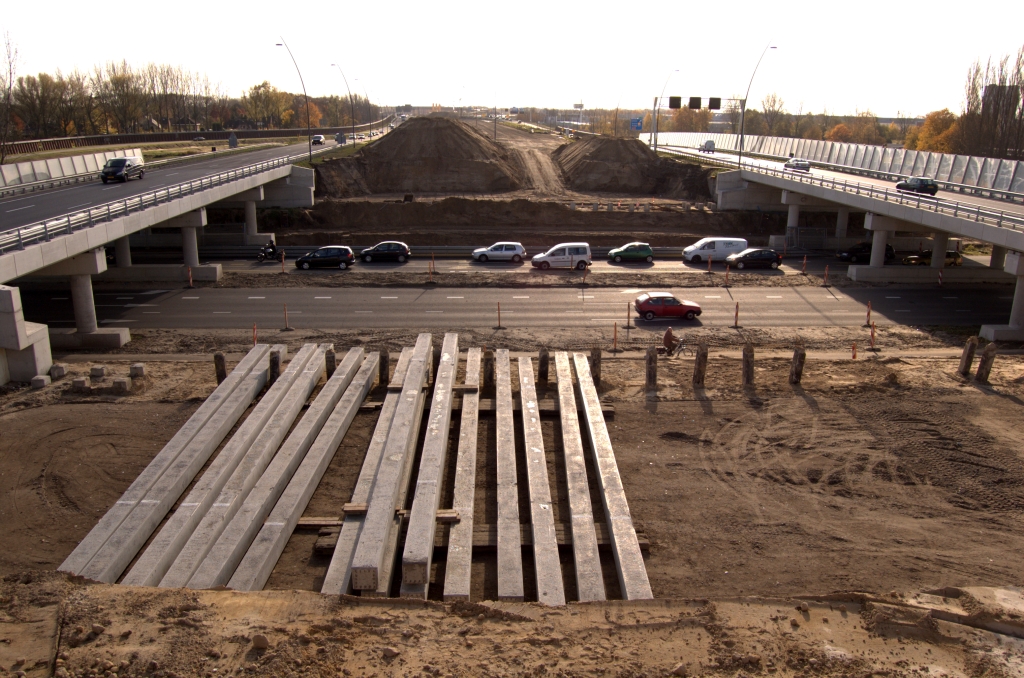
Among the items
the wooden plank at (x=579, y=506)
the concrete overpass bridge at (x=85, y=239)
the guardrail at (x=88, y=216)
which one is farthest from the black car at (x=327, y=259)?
the wooden plank at (x=579, y=506)

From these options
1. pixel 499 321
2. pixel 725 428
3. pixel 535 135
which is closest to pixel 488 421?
pixel 725 428

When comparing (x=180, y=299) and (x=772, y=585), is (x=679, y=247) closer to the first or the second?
(x=180, y=299)

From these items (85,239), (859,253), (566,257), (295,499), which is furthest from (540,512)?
(859,253)

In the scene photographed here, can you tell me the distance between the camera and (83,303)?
25.3 meters

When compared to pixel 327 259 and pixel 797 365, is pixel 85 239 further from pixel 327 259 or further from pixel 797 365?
pixel 797 365

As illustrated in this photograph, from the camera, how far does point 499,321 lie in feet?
89.3

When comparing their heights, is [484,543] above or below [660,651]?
below

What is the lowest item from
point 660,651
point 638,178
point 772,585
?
point 772,585

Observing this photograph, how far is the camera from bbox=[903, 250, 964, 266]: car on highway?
38312mm

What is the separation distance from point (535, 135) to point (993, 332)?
255ft

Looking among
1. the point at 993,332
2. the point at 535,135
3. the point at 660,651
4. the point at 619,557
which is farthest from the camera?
the point at 535,135

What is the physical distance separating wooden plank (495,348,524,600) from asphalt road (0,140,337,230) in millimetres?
20996

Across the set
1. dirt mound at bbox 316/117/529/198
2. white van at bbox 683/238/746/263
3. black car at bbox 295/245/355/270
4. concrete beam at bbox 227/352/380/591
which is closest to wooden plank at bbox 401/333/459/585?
concrete beam at bbox 227/352/380/591

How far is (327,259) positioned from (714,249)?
842 inches
